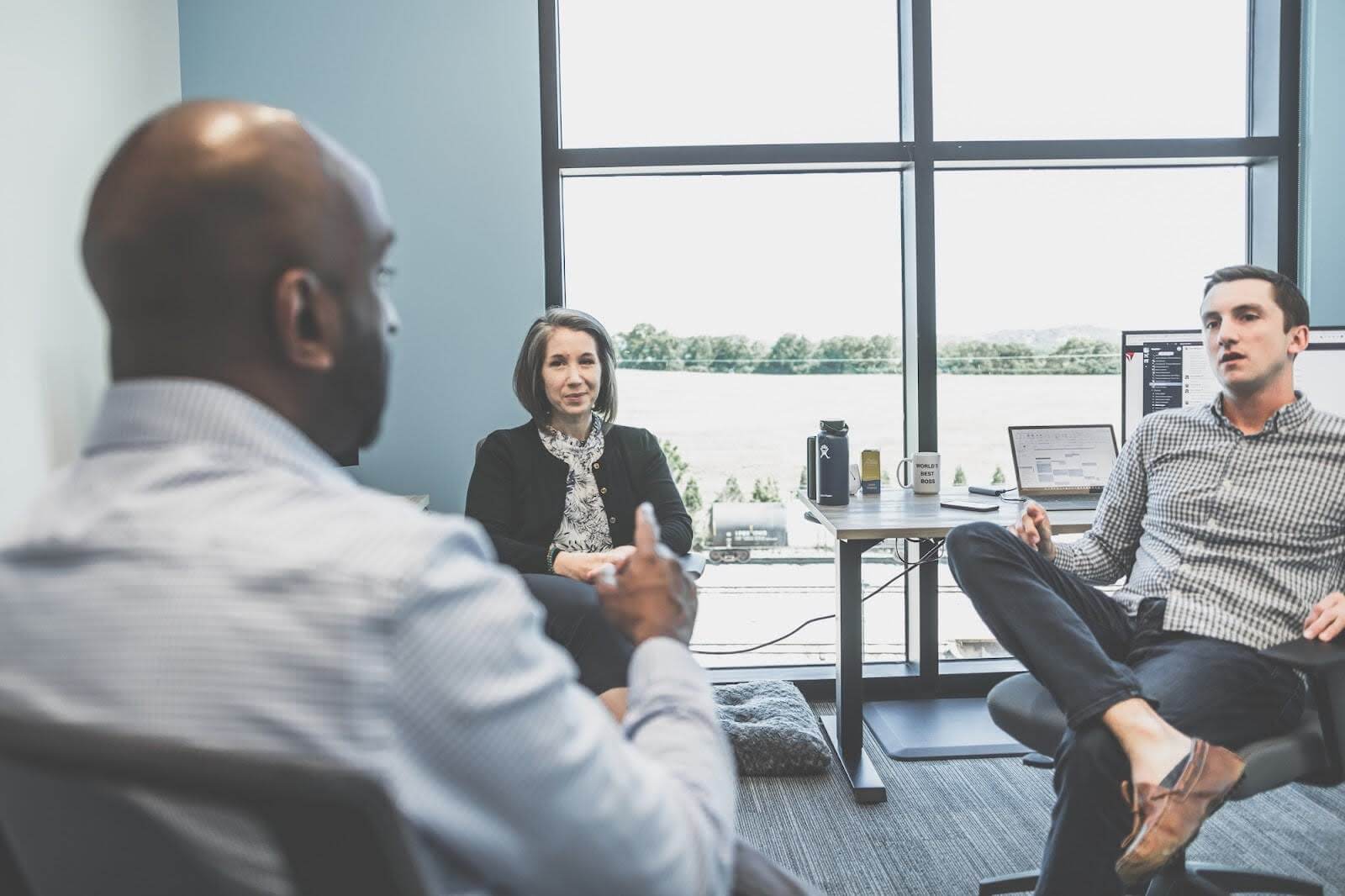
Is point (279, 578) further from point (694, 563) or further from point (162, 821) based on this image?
point (694, 563)

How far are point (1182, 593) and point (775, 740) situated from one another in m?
1.15

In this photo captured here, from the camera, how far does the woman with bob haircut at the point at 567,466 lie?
A: 8.29 feet

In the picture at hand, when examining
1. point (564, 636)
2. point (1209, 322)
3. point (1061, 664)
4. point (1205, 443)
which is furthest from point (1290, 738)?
point (564, 636)

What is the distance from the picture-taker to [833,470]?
106 inches

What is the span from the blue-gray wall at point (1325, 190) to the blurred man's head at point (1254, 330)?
120cm

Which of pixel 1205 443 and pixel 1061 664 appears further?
pixel 1205 443

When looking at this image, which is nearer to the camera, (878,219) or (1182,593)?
(1182,593)

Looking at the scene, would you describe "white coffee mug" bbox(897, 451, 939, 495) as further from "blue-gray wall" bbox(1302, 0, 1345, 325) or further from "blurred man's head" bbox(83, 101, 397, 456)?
"blurred man's head" bbox(83, 101, 397, 456)

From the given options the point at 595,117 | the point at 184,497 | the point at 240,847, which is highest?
the point at 595,117

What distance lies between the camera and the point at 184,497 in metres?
0.56

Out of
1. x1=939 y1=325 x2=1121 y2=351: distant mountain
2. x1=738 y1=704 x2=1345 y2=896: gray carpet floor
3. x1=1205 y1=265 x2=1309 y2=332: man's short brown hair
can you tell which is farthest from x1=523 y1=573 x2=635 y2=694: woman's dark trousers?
x1=939 y1=325 x2=1121 y2=351: distant mountain

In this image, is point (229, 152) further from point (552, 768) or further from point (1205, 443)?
point (1205, 443)

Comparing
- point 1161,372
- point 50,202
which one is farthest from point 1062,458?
point 50,202

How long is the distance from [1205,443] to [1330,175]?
162cm
